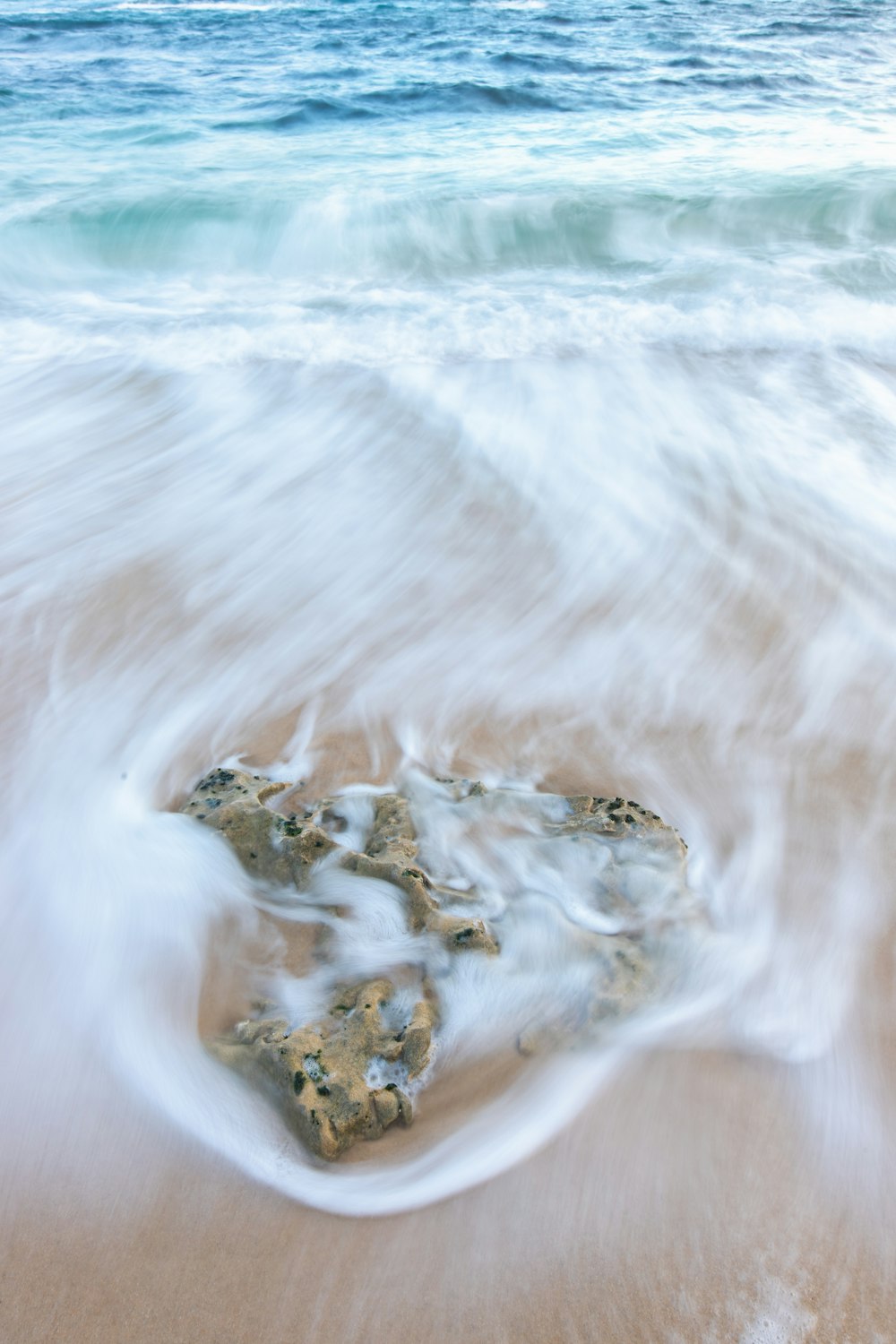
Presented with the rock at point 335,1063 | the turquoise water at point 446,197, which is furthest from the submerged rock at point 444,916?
the turquoise water at point 446,197

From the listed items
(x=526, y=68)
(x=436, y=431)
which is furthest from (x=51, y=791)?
(x=526, y=68)

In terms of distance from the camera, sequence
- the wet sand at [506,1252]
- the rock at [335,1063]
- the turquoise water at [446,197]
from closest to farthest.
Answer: the wet sand at [506,1252]
the rock at [335,1063]
the turquoise water at [446,197]

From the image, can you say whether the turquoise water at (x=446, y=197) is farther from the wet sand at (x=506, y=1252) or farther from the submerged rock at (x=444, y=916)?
the wet sand at (x=506, y=1252)

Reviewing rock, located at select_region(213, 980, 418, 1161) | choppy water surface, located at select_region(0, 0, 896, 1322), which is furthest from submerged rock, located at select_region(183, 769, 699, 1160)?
choppy water surface, located at select_region(0, 0, 896, 1322)

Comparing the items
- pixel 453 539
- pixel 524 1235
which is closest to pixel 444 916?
pixel 524 1235

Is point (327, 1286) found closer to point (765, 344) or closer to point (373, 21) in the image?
point (765, 344)

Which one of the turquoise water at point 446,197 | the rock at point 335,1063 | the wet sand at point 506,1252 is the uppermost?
the turquoise water at point 446,197
